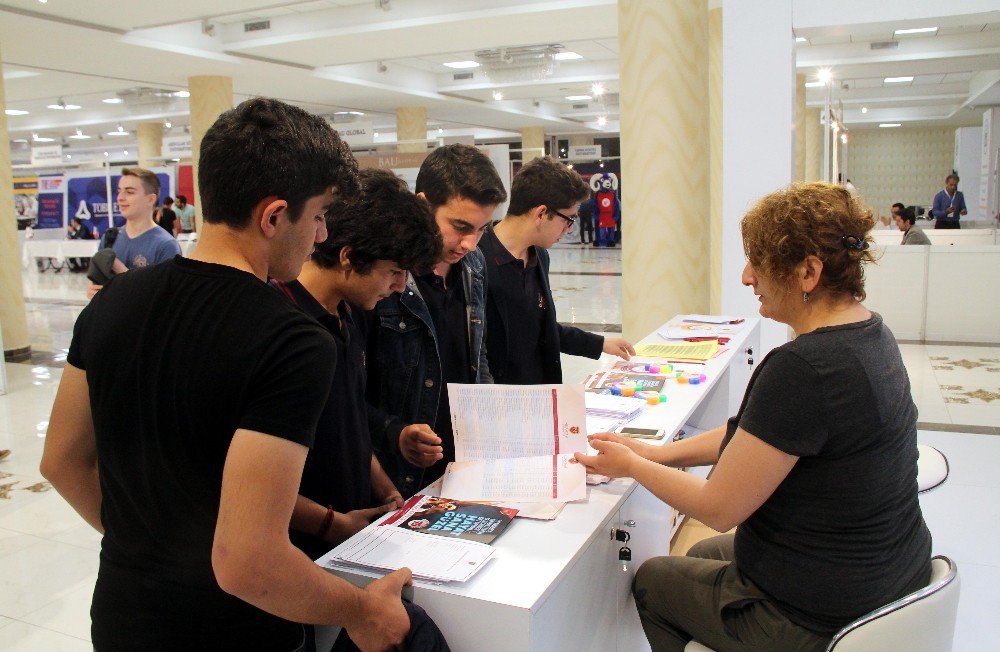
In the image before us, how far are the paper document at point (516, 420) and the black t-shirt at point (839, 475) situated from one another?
408 millimetres

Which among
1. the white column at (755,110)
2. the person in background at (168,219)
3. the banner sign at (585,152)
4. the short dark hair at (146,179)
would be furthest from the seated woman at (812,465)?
the banner sign at (585,152)

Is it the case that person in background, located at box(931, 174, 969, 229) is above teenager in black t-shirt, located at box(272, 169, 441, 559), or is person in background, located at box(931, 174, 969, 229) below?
above

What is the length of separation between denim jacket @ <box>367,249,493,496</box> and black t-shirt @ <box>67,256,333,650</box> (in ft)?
2.56

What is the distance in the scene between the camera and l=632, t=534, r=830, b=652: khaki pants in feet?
5.39

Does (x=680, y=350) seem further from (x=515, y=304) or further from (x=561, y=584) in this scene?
(x=561, y=584)

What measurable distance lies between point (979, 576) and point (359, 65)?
37.4 feet

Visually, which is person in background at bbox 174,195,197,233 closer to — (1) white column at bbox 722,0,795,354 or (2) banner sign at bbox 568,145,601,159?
(2) banner sign at bbox 568,145,601,159

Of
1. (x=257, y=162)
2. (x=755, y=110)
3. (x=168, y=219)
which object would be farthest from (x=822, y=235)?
(x=168, y=219)

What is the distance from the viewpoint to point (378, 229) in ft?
5.31

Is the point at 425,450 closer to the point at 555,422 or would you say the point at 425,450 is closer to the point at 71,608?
the point at 555,422

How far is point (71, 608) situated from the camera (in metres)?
3.03

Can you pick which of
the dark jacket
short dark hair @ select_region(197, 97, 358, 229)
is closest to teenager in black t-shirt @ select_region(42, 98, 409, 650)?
short dark hair @ select_region(197, 97, 358, 229)

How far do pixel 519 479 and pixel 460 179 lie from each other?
0.90m

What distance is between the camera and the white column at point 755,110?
17.4ft
